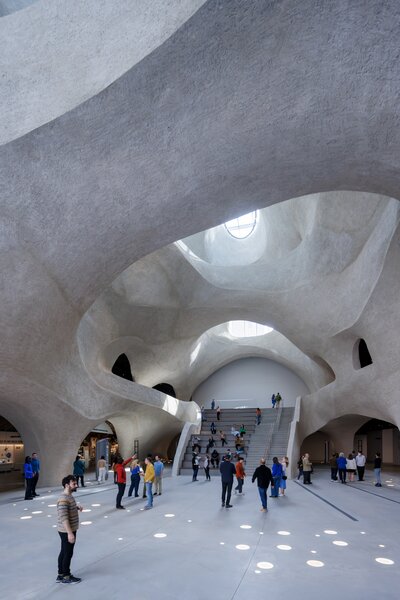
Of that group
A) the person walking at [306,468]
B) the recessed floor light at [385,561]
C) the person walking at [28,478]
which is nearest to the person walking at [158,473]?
the person walking at [28,478]

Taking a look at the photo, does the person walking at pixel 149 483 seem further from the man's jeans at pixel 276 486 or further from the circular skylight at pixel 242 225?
the circular skylight at pixel 242 225

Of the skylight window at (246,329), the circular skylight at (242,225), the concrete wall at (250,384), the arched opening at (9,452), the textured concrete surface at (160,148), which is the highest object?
the circular skylight at (242,225)

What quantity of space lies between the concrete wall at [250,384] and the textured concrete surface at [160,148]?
1751 centimetres

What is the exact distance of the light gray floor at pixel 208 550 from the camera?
5262 mm

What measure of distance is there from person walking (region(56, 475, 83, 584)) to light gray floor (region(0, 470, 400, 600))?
0.16m

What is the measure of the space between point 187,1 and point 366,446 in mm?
32111

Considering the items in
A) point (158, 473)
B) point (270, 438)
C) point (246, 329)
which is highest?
point (246, 329)

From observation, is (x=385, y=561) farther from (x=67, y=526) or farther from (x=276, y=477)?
(x=276, y=477)

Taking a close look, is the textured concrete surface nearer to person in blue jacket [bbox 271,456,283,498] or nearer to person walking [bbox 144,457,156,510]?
person walking [bbox 144,457,156,510]

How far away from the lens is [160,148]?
8.16 meters

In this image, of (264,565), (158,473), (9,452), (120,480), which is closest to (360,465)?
(158,473)

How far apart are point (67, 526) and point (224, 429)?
70.3ft

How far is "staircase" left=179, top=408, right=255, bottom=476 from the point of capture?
20927mm

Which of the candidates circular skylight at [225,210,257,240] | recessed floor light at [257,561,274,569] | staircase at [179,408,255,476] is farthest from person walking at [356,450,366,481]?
circular skylight at [225,210,257,240]
